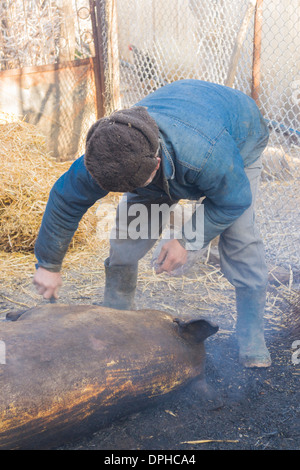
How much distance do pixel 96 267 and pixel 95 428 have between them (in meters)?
2.46

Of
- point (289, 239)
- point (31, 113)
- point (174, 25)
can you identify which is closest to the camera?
point (289, 239)

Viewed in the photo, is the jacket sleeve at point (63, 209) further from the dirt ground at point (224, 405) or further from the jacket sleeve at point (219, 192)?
the dirt ground at point (224, 405)

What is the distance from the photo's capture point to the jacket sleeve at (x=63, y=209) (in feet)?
7.28

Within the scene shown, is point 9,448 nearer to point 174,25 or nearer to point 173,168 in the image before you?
point 173,168

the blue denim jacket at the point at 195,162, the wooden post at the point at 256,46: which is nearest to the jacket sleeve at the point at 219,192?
the blue denim jacket at the point at 195,162

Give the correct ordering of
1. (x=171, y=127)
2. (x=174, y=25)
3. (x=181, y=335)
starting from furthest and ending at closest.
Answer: (x=174, y=25) → (x=181, y=335) → (x=171, y=127)

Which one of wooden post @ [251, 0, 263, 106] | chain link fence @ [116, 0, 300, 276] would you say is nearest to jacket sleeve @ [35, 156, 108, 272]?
wooden post @ [251, 0, 263, 106]

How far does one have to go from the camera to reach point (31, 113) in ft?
18.5

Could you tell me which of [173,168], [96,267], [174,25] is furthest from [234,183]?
[174,25]

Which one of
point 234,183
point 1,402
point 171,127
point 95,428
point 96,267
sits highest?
point 171,127

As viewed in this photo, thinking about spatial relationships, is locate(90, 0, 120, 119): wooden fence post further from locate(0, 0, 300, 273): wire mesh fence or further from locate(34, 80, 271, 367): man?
locate(34, 80, 271, 367): man

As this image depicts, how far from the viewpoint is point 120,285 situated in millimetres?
2920

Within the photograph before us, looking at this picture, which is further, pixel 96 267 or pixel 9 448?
pixel 96 267

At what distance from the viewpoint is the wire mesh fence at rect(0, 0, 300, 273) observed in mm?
5031
